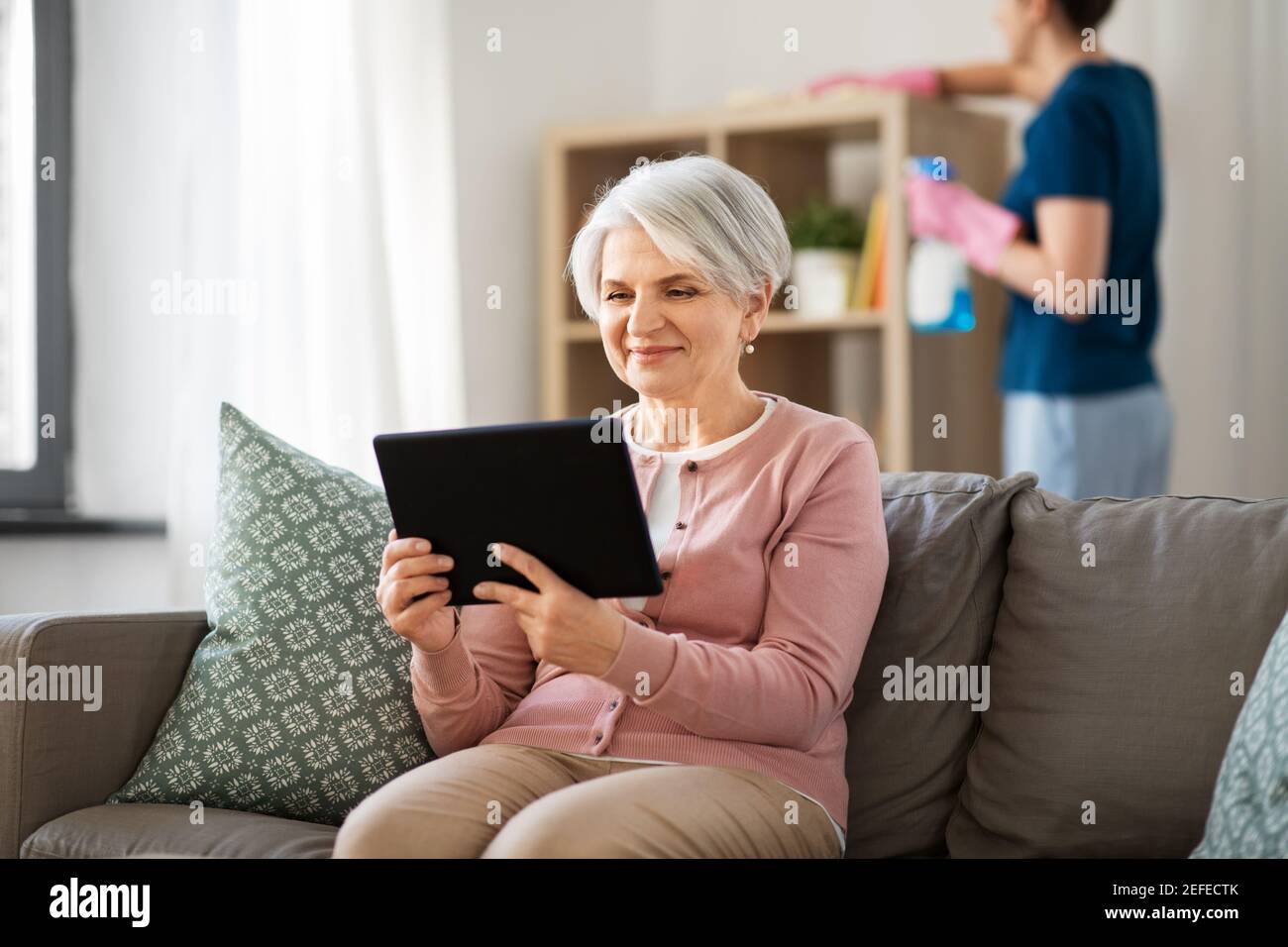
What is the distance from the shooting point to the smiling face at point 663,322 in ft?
5.49

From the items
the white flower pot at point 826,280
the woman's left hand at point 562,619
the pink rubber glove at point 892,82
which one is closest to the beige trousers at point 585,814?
the woman's left hand at point 562,619

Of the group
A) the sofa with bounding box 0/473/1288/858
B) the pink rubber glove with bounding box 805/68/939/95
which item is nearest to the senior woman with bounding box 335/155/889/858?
the sofa with bounding box 0/473/1288/858

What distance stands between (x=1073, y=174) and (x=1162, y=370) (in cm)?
57

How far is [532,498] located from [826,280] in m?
1.99

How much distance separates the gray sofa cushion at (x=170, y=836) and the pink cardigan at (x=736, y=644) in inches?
7.4

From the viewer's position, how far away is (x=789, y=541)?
5.19 feet

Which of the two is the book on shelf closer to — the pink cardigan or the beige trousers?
the pink cardigan

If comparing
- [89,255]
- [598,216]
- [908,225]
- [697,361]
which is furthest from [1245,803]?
[89,255]

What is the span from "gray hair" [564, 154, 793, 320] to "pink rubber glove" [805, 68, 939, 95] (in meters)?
1.71

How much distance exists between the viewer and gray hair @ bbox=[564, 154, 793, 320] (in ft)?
5.41

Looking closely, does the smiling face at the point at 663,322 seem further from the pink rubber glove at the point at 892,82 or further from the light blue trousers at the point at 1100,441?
the pink rubber glove at the point at 892,82
